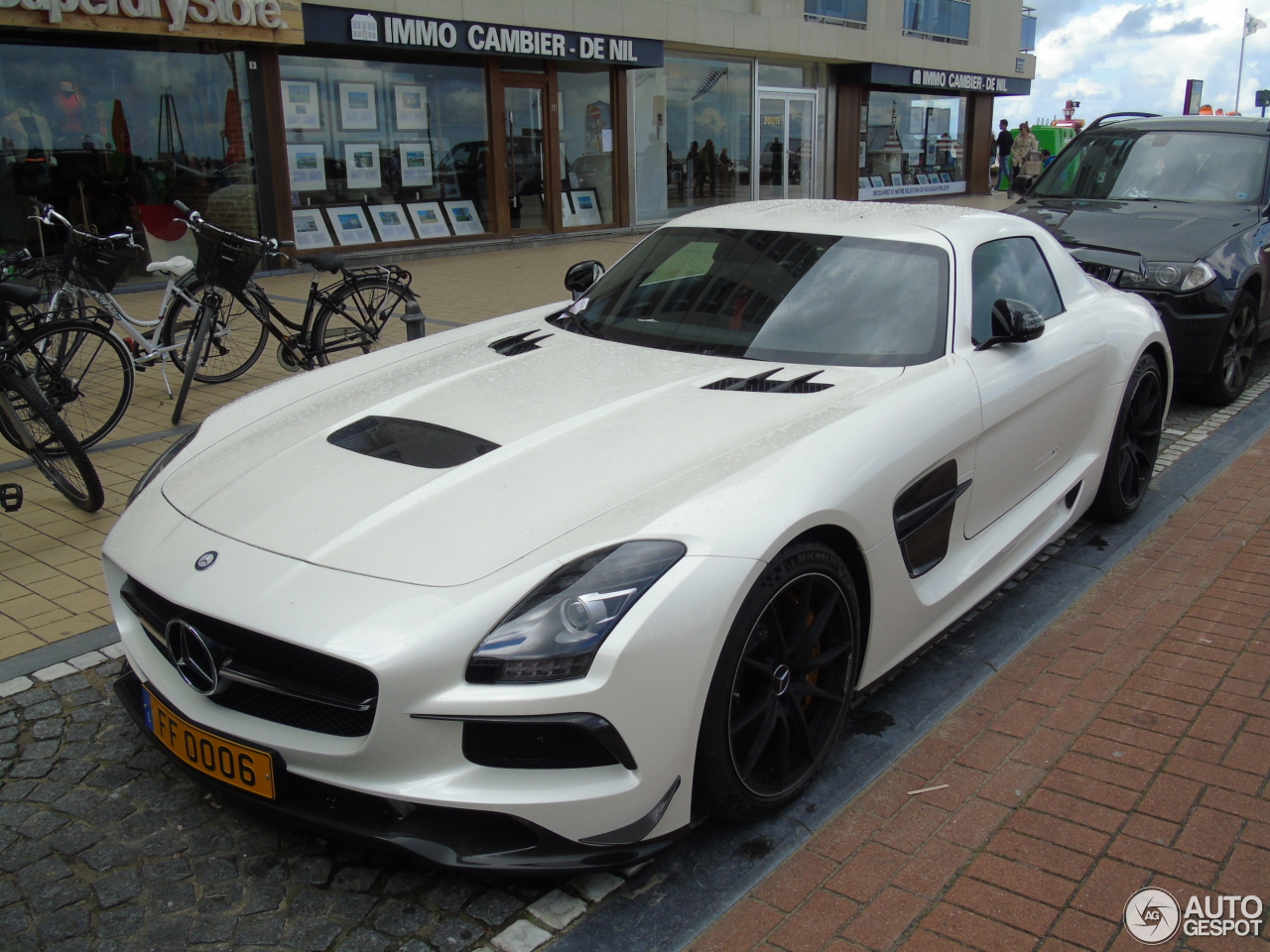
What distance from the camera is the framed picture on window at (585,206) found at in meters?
17.9

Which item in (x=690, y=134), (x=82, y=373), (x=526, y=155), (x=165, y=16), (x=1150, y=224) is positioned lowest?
(x=82, y=373)

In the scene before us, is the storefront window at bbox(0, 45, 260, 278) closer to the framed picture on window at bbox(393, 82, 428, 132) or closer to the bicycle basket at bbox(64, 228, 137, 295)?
the framed picture on window at bbox(393, 82, 428, 132)

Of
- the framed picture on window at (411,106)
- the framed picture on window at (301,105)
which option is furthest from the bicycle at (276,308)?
the framed picture on window at (411,106)

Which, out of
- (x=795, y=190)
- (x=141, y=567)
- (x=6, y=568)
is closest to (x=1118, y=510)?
(x=141, y=567)

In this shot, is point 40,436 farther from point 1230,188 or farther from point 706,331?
point 1230,188

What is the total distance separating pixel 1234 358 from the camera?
7301mm

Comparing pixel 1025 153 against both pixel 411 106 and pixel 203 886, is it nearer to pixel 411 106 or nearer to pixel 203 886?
pixel 411 106

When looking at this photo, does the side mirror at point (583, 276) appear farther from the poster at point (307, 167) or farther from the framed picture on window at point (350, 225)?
the framed picture on window at point (350, 225)

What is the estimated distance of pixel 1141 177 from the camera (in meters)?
8.09

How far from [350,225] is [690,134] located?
300 inches

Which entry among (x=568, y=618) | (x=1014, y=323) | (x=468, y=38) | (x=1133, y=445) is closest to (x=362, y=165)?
(x=468, y=38)

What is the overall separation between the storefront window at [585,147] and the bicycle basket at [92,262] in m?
11.4

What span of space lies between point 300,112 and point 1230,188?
424 inches

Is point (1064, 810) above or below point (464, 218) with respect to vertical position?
below
